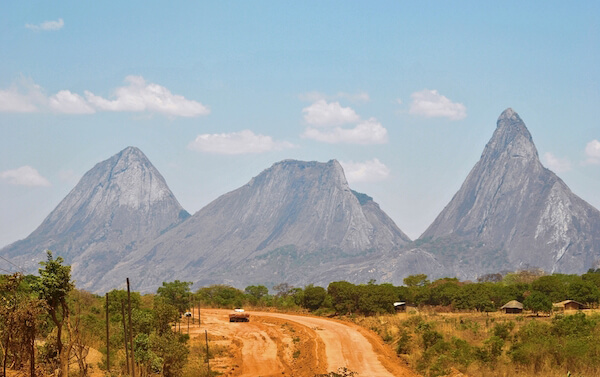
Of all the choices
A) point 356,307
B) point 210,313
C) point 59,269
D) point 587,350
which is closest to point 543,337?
point 587,350

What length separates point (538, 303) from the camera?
8050 centimetres

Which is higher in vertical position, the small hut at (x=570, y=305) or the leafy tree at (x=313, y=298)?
the leafy tree at (x=313, y=298)

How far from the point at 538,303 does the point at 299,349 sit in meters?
35.5

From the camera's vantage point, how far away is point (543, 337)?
45.9 metres

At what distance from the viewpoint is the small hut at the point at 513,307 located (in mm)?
85500

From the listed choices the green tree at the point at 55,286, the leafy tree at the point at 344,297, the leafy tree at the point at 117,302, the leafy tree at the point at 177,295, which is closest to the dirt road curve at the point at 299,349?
the leafy tree at the point at 344,297

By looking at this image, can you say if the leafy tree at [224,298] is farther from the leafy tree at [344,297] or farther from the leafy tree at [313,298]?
the leafy tree at [344,297]

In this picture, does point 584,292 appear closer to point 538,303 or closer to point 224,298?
point 538,303

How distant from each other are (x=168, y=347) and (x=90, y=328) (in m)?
13.2

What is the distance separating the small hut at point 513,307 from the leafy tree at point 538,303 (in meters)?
2.30

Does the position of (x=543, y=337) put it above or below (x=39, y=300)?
below

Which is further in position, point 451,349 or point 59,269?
point 451,349

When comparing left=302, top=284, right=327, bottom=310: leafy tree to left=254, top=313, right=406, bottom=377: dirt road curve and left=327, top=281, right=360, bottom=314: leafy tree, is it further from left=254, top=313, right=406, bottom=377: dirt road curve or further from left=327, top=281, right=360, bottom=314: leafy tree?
left=254, top=313, right=406, bottom=377: dirt road curve

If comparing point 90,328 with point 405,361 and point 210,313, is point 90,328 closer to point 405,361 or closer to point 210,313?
point 405,361
